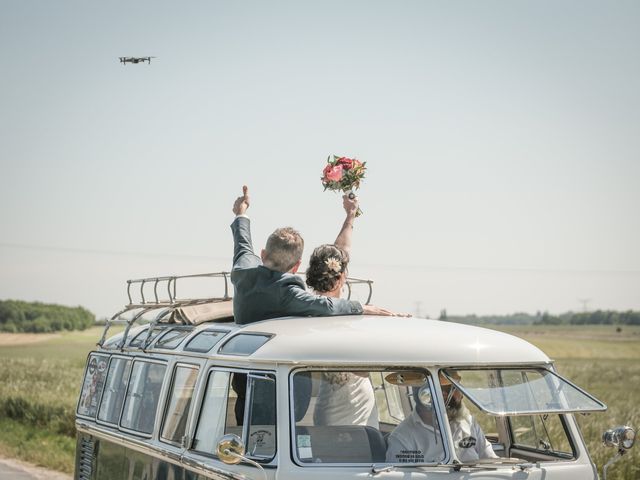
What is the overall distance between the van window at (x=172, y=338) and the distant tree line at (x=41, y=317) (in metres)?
64.9

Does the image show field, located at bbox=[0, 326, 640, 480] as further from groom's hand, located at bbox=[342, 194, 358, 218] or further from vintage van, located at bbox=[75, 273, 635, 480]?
vintage van, located at bbox=[75, 273, 635, 480]

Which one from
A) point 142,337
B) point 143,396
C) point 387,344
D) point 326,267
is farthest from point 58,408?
point 387,344

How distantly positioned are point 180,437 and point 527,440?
239cm

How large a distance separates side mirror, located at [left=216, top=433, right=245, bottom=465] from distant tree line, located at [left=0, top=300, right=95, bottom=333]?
220 feet

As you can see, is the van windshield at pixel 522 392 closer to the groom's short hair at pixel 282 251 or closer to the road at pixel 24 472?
the groom's short hair at pixel 282 251

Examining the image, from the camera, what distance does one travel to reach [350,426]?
20.7ft

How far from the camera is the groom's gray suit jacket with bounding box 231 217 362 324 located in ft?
22.7

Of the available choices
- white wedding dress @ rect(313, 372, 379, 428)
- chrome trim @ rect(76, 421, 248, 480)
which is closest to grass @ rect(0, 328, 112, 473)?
chrome trim @ rect(76, 421, 248, 480)

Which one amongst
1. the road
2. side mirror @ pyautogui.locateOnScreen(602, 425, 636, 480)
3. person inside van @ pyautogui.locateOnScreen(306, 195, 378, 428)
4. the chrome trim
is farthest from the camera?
the road

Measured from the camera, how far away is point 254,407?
19.9 ft

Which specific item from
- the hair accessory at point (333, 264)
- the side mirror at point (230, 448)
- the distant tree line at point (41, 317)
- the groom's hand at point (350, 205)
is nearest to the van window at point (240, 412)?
the side mirror at point (230, 448)

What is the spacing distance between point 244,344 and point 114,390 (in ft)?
8.46

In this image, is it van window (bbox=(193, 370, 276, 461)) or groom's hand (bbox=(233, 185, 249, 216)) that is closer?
van window (bbox=(193, 370, 276, 461))

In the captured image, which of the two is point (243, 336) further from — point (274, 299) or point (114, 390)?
point (114, 390)
